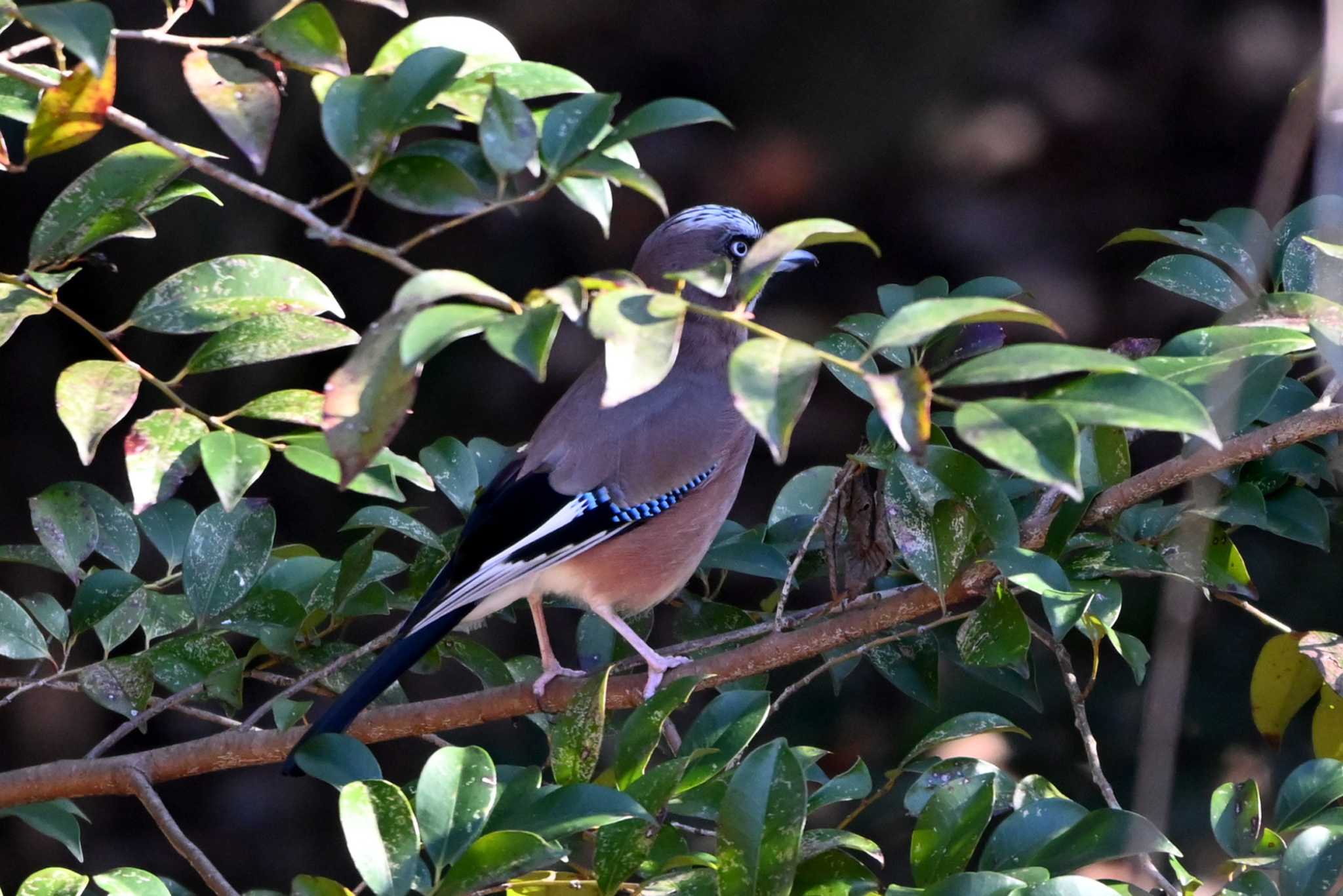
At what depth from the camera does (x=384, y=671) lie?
2.06m

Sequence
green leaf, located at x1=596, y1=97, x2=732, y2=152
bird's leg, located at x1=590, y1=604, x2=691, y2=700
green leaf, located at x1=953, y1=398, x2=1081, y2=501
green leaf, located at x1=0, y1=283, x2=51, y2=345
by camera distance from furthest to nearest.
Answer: bird's leg, located at x1=590, y1=604, x2=691, y2=700
green leaf, located at x1=0, y1=283, x2=51, y2=345
green leaf, located at x1=596, y1=97, x2=732, y2=152
green leaf, located at x1=953, y1=398, x2=1081, y2=501

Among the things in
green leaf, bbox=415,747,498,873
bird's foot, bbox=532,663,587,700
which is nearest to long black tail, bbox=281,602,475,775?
bird's foot, bbox=532,663,587,700

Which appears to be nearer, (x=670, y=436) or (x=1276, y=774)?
(x=670, y=436)

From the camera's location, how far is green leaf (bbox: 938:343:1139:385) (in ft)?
3.29

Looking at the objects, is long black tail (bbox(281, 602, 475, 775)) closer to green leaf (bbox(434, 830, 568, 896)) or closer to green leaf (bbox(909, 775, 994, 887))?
green leaf (bbox(434, 830, 568, 896))

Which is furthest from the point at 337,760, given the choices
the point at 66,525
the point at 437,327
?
the point at 437,327

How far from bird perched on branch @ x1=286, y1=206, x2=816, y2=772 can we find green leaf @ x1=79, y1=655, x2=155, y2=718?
0.40 metres

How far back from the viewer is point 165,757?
2004 millimetres

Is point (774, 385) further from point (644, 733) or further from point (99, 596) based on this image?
point (99, 596)

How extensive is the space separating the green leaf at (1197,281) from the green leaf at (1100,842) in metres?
0.70

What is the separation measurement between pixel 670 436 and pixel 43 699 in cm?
230

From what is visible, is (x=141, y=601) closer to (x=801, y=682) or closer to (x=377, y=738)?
(x=377, y=738)

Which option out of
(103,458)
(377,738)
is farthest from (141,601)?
(103,458)

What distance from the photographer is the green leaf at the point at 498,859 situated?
133cm
